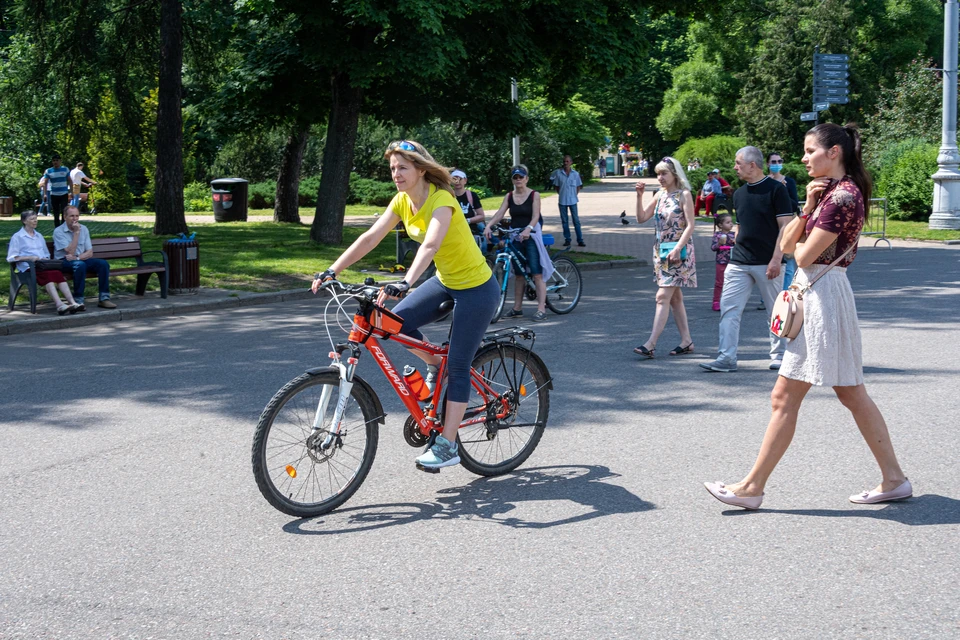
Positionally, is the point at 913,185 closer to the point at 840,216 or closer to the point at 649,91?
the point at 840,216

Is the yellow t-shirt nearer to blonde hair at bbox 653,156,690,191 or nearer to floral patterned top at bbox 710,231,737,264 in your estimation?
blonde hair at bbox 653,156,690,191

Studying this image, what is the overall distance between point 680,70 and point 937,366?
55253 millimetres

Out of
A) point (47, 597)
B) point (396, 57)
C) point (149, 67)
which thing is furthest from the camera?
point (149, 67)

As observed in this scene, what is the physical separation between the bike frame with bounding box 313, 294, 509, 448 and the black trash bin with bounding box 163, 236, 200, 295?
10.3 meters

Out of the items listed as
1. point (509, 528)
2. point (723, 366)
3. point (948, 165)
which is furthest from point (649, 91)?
point (509, 528)

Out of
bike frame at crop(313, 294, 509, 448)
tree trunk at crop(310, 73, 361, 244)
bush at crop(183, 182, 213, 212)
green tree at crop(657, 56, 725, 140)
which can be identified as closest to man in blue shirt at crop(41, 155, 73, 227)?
tree trunk at crop(310, 73, 361, 244)

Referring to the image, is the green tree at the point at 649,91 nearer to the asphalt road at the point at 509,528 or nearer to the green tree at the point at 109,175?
the green tree at the point at 109,175

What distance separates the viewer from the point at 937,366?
8.94 m

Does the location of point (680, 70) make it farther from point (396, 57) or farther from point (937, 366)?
point (937, 366)

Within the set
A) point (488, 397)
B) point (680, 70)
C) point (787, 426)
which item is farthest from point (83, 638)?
point (680, 70)

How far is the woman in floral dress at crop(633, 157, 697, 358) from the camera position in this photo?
9500mm

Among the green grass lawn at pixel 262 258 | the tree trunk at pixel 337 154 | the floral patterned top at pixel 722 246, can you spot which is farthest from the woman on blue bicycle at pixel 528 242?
the tree trunk at pixel 337 154

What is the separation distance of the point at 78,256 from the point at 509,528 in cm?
1045

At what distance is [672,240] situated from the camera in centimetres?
969
